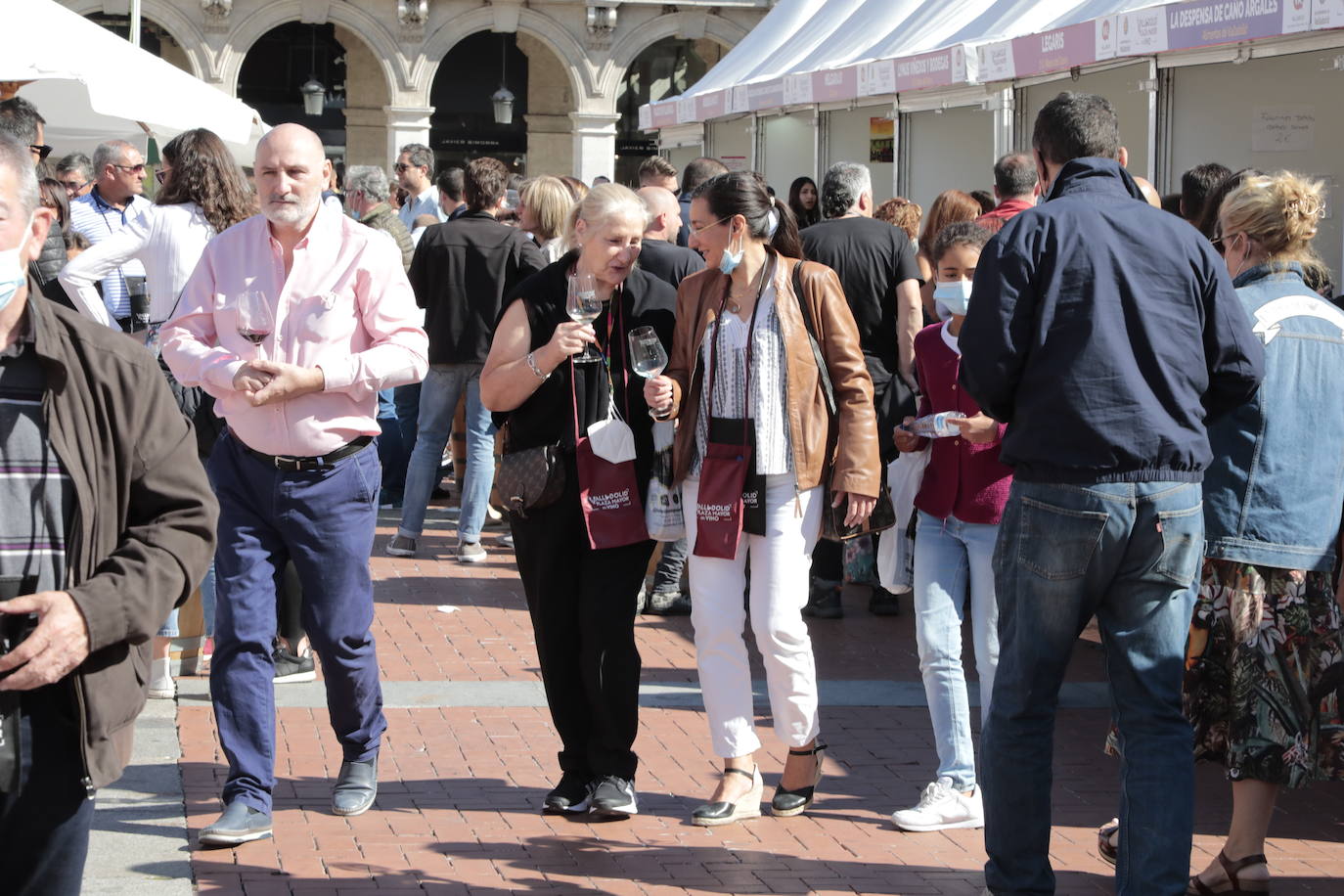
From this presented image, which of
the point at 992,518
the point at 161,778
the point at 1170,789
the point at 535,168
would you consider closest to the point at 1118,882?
the point at 1170,789

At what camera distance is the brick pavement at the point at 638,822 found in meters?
4.59

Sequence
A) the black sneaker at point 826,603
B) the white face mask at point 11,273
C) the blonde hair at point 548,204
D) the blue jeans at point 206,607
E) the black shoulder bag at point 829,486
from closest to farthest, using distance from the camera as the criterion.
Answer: the white face mask at point 11,273
the black shoulder bag at point 829,486
the blue jeans at point 206,607
the black sneaker at point 826,603
the blonde hair at point 548,204

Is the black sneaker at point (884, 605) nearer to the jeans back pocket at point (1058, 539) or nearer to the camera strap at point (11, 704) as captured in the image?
the jeans back pocket at point (1058, 539)

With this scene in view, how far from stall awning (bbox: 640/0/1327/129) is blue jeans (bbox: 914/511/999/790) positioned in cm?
381

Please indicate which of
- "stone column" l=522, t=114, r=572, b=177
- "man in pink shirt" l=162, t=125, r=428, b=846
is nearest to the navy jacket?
"man in pink shirt" l=162, t=125, r=428, b=846

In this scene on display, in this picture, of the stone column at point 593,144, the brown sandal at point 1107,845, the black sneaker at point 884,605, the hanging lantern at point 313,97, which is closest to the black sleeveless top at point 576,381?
the brown sandal at point 1107,845

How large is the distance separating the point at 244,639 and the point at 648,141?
31.9 meters

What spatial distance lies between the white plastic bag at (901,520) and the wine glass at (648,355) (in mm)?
839

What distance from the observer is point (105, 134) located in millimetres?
13172

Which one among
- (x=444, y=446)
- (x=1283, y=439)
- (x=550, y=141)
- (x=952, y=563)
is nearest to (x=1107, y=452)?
(x=1283, y=439)

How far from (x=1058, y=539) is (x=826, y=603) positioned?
14.3 ft

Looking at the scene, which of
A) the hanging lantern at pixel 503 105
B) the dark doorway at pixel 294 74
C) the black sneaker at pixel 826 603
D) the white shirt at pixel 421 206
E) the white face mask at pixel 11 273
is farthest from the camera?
the dark doorway at pixel 294 74

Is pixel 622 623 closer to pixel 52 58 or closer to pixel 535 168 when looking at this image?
pixel 52 58

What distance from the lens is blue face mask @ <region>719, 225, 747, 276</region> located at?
4996 millimetres
